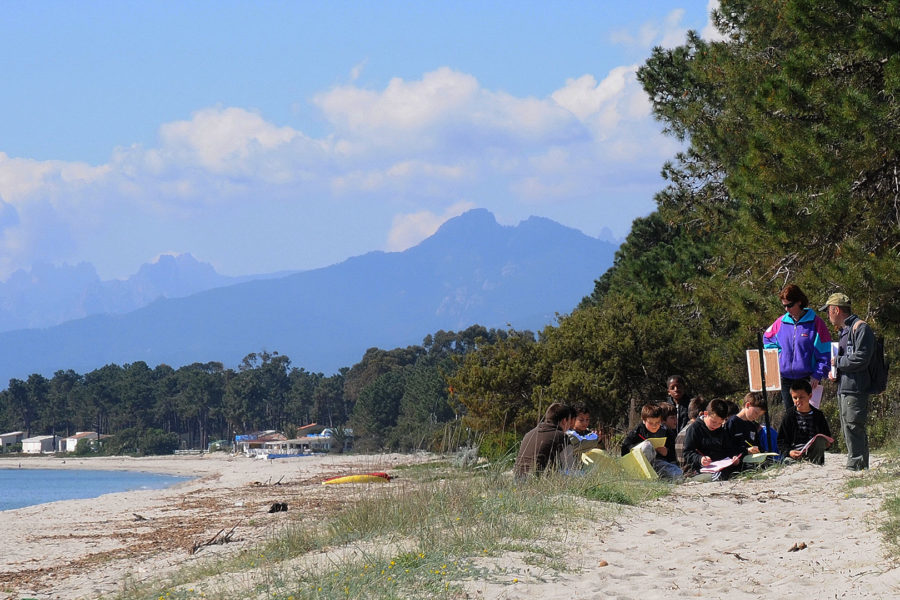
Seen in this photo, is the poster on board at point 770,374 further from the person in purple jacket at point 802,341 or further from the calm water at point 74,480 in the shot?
the calm water at point 74,480

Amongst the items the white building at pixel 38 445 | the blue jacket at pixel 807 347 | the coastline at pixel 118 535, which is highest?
the blue jacket at pixel 807 347

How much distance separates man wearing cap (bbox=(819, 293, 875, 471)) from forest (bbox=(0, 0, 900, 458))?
3.62 metres

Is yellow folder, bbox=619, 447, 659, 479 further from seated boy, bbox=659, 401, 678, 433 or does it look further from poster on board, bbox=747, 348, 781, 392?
poster on board, bbox=747, 348, 781, 392

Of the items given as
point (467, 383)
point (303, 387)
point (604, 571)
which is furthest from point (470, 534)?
point (303, 387)

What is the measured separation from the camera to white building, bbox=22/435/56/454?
109275 millimetres

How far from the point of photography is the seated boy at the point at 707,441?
997cm

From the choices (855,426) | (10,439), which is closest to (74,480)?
(10,439)

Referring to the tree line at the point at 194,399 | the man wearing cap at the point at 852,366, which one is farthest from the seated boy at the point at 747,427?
the tree line at the point at 194,399

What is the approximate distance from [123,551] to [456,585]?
24.8ft

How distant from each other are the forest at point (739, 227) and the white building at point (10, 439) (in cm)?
8985

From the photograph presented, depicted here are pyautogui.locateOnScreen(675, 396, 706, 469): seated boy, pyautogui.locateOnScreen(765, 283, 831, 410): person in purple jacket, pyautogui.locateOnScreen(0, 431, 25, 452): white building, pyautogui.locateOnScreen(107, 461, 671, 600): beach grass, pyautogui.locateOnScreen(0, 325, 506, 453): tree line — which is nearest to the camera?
pyautogui.locateOnScreen(107, 461, 671, 600): beach grass

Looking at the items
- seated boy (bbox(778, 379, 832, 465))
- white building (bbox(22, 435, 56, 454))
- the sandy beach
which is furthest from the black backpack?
white building (bbox(22, 435, 56, 454))

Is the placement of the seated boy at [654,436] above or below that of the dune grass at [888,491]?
above

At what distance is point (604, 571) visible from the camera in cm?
589
